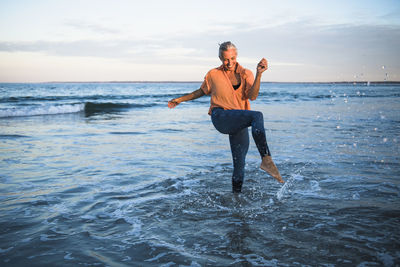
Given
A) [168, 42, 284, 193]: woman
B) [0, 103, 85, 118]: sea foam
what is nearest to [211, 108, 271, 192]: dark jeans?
[168, 42, 284, 193]: woman

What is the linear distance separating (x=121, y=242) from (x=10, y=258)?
1.08 m

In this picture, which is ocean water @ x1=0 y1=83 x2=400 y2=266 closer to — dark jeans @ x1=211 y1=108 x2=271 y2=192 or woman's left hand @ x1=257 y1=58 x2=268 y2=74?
dark jeans @ x1=211 y1=108 x2=271 y2=192

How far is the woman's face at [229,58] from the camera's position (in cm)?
418

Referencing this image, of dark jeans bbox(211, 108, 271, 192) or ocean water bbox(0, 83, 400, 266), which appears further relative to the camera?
dark jeans bbox(211, 108, 271, 192)

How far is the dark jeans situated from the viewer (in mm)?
3789

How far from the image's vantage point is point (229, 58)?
420 centimetres

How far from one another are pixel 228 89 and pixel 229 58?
41 centimetres

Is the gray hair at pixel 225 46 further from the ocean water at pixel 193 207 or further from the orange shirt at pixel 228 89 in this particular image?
the ocean water at pixel 193 207

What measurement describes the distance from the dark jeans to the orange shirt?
5.7 inches

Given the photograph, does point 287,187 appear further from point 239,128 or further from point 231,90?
point 231,90

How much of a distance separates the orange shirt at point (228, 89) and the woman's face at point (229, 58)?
8 cm

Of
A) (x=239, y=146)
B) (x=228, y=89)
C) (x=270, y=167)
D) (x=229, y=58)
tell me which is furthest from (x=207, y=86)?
(x=270, y=167)

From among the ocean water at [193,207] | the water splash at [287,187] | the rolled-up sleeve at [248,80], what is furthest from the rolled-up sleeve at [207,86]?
the water splash at [287,187]

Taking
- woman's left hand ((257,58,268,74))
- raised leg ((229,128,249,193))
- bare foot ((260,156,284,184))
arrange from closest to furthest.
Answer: bare foot ((260,156,284,184)) < woman's left hand ((257,58,268,74)) < raised leg ((229,128,249,193))
